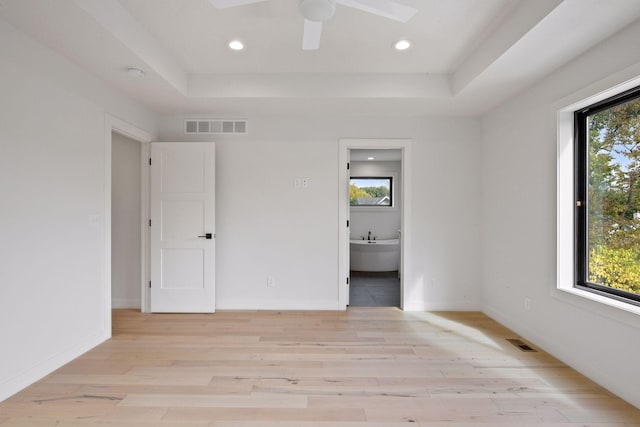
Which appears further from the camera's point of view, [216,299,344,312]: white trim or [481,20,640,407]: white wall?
[216,299,344,312]: white trim

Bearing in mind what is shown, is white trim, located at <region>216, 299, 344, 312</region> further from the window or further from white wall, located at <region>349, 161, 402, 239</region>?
white wall, located at <region>349, 161, 402, 239</region>

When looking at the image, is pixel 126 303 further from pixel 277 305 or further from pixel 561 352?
pixel 561 352

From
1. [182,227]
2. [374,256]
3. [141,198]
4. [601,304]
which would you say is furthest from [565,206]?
[141,198]

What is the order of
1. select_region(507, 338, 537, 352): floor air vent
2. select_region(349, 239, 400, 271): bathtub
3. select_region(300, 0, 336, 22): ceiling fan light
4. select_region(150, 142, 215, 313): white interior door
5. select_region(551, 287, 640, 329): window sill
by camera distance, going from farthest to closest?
select_region(349, 239, 400, 271): bathtub < select_region(150, 142, 215, 313): white interior door < select_region(507, 338, 537, 352): floor air vent < select_region(551, 287, 640, 329): window sill < select_region(300, 0, 336, 22): ceiling fan light

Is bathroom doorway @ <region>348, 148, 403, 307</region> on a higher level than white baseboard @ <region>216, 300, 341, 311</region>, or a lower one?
higher

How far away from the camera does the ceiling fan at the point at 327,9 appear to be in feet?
5.36

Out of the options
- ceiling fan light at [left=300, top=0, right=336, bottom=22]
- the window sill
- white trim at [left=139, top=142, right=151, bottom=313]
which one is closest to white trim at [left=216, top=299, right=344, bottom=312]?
white trim at [left=139, top=142, right=151, bottom=313]

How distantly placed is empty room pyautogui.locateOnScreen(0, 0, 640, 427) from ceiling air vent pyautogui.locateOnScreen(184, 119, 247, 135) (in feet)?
0.08

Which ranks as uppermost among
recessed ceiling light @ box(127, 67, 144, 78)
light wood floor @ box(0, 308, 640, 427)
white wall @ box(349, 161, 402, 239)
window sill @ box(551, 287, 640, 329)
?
recessed ceiling light @ box(127, 67, 144, 78)

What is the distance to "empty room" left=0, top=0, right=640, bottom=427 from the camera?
76.9 inches

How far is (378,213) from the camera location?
6.79 m

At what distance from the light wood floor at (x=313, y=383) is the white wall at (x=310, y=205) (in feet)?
2.12

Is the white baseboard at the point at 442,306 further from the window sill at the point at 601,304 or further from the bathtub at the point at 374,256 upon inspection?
the bathtub at the point at 374,256

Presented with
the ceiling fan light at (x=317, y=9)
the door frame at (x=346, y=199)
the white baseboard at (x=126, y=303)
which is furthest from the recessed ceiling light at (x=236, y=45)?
the white baseboard at (x=126, y=303)
